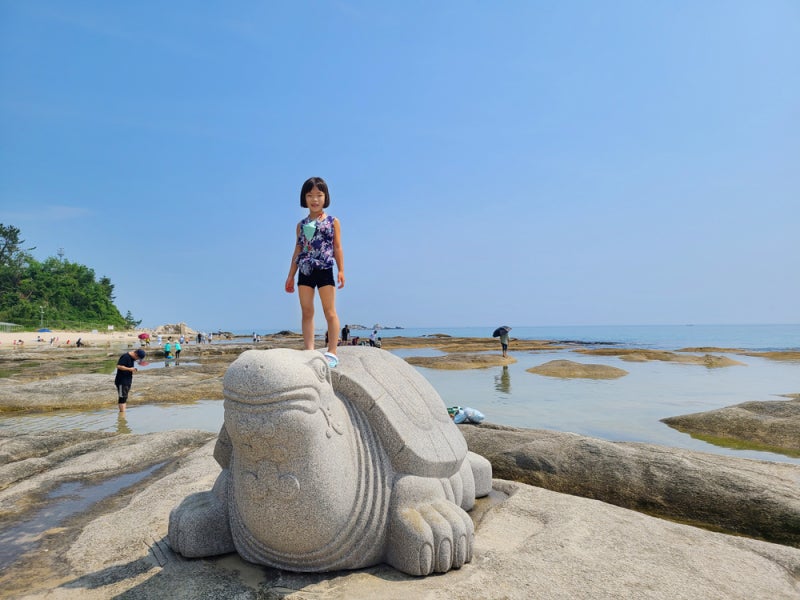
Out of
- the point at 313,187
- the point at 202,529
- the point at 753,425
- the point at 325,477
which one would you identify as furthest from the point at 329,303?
the point at 753,425

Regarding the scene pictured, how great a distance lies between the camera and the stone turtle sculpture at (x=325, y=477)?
2.37 metres

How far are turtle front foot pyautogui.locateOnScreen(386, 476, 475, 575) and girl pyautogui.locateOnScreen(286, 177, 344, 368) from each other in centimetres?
131

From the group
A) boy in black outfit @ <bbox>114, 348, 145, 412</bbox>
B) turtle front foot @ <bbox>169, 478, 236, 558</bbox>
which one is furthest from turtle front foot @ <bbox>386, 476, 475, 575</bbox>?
boy in black outfit @ <bbox>114, 348, 145, 412</bbox>

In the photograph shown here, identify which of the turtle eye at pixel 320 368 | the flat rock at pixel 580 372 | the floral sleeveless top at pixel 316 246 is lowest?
the flat rock at pixel 580 372

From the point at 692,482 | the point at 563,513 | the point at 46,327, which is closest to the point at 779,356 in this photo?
the point at 692,482

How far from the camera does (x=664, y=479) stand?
460cm

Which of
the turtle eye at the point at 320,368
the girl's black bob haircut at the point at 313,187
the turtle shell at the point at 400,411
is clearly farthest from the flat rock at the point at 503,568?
the girl's black bob haircut at the point at 313,187

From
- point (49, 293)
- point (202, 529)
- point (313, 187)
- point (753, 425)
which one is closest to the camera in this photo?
point (202, 529)

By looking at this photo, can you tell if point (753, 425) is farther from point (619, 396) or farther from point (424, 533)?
point (424, 533)

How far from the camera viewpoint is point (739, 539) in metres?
3.35

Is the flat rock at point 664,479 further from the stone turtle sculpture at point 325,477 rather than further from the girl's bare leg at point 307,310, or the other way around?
the girl's bare leg at point 307,310

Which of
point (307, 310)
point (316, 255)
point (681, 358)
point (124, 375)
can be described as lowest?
point (681, 358)

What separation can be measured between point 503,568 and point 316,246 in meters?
2.52

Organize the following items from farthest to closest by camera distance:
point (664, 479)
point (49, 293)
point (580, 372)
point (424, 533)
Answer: point (49, 293) < point (580, 372) < point (664, 479) < point (424, 533)
